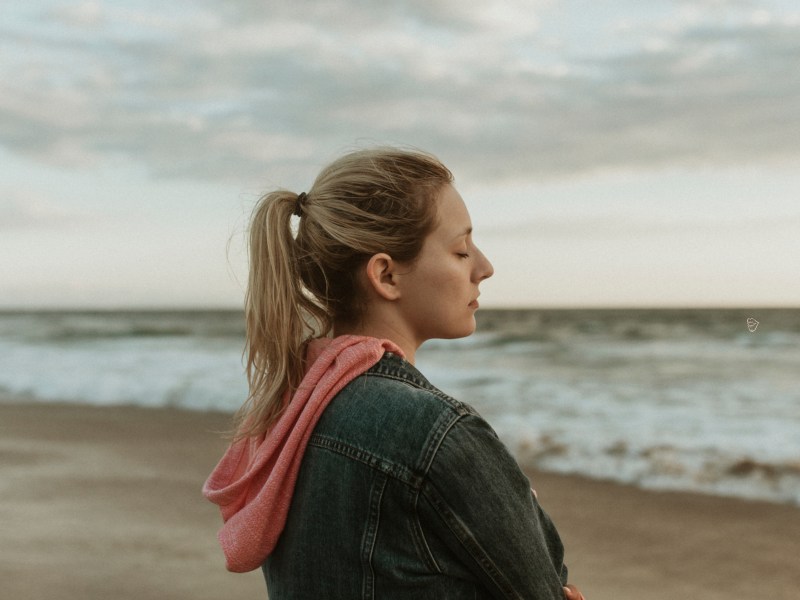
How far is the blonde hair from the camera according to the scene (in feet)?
5.12

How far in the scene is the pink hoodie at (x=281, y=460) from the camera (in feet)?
4.64

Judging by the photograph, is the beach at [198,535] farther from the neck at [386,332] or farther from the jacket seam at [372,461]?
the jacket seam at [372,461]

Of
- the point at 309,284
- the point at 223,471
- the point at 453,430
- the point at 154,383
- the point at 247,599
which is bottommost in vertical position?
the point at 154,383

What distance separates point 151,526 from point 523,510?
3.60 m

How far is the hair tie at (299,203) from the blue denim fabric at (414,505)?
45 centimetres

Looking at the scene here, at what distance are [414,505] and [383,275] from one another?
48 centimetres

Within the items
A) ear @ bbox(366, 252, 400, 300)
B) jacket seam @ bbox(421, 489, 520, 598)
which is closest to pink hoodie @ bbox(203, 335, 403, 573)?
ear @ bbox(366, 252, 400, 300)

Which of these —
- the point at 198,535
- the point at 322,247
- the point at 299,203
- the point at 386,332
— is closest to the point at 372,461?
the point at 386,332

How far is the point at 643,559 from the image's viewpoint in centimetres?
406

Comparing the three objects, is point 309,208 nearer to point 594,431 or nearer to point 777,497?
point 777,497

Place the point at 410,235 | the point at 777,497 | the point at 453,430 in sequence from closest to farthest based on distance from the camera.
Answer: the point at 453,430 → the point at 410,235 → the point at 777,497

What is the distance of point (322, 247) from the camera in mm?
1601

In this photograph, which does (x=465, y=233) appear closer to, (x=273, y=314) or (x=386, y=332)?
(x=386, y=332)

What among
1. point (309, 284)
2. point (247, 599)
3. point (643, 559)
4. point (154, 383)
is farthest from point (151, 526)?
point (154, 383)
